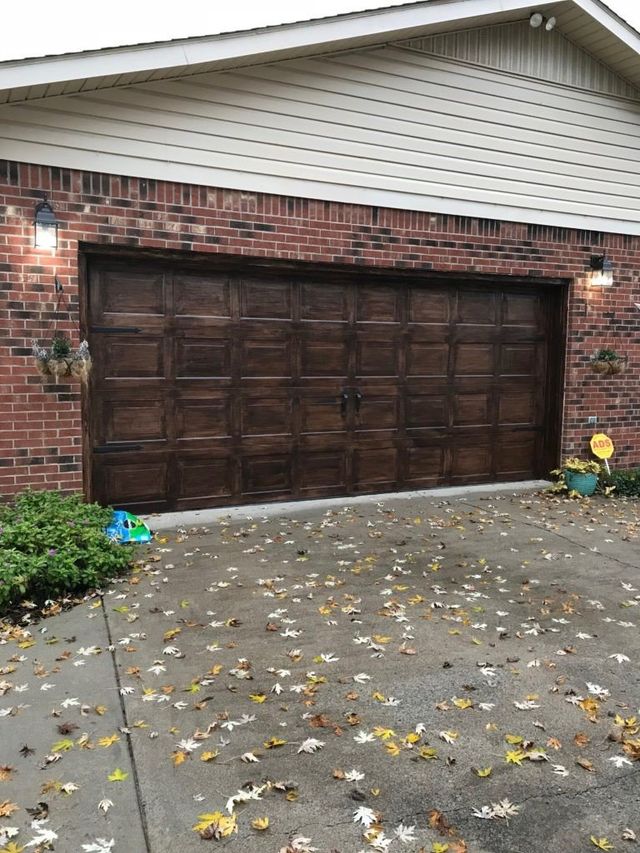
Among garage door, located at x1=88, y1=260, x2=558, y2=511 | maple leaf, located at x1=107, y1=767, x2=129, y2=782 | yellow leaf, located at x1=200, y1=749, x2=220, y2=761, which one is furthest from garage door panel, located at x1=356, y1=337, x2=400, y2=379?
maple leaf, located at x1=107, y1=767, x2=129, y2=782

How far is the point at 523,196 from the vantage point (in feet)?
23.0

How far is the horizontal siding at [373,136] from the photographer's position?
17.4ft

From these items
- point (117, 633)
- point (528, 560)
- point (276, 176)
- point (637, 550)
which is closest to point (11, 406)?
point (117, 633)

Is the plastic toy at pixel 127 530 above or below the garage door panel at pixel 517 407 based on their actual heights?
below

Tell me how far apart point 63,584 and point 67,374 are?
1793mm

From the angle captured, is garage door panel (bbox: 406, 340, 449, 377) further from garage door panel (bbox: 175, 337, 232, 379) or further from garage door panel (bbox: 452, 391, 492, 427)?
garage door panel (bbox: 175, 337, 232, 379)

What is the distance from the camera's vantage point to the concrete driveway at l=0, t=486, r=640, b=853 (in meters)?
2.16

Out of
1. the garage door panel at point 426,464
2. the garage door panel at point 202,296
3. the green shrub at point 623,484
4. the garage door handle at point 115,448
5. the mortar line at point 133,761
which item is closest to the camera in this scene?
the mortar line at point 133,761

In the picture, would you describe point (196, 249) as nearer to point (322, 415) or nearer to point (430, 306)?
point (322, 415)

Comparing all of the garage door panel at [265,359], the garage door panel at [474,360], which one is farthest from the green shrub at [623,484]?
the garage door panel at [265,359]

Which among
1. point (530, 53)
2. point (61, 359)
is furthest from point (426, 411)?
point (530, 53)

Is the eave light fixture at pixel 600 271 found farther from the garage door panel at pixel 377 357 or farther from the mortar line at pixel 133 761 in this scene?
the mortar line at pixel 133 761

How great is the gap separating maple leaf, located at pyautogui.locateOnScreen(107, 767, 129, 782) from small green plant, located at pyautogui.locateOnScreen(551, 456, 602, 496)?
592 cm

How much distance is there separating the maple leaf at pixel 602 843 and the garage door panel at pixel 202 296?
4963 millimetres
